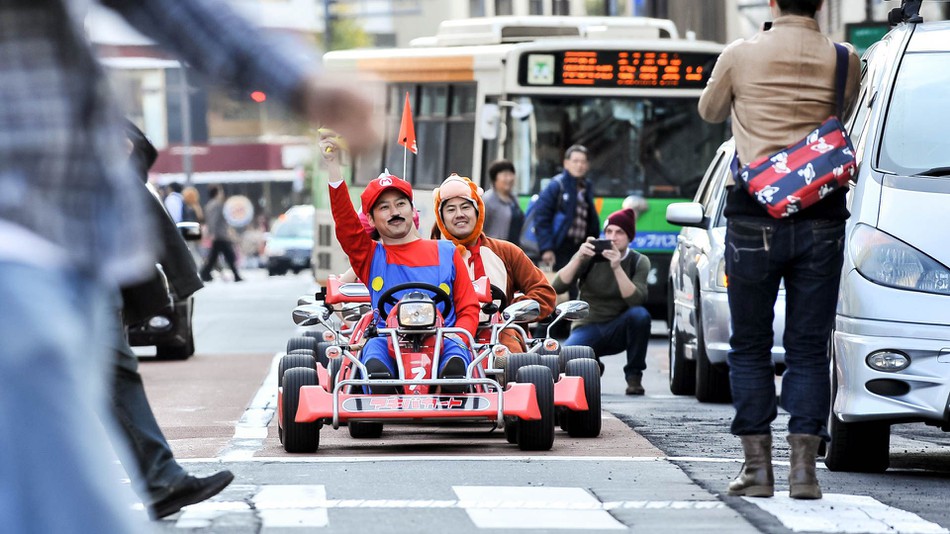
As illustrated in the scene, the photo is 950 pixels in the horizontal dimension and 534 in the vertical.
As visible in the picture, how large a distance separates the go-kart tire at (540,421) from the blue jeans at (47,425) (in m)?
6.22

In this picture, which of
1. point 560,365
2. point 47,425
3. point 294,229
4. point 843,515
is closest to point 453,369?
point 560,365

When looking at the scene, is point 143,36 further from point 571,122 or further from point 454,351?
point 571,122

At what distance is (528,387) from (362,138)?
601 centimetres

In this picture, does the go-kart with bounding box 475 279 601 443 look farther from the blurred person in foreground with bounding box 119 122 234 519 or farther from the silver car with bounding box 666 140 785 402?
the blurred person in foreground with bounding box 119 122 234 519

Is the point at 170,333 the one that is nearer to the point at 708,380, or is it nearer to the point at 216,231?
the point at 708,380

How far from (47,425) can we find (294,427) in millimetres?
6153

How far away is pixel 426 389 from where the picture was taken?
29.1 feet

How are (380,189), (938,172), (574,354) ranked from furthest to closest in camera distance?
(574,354) → (380,189) → (938,172)

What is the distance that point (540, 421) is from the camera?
8.73 metres

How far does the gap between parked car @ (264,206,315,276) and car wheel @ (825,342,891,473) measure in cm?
4143

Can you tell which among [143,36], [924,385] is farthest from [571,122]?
[143,36]

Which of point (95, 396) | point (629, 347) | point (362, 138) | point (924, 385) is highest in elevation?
point (362, 138)

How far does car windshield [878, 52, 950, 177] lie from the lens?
775 centimetres

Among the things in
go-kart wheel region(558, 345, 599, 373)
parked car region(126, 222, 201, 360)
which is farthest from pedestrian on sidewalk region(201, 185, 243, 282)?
go-kart wheel region(558, 345, 599, 373)
